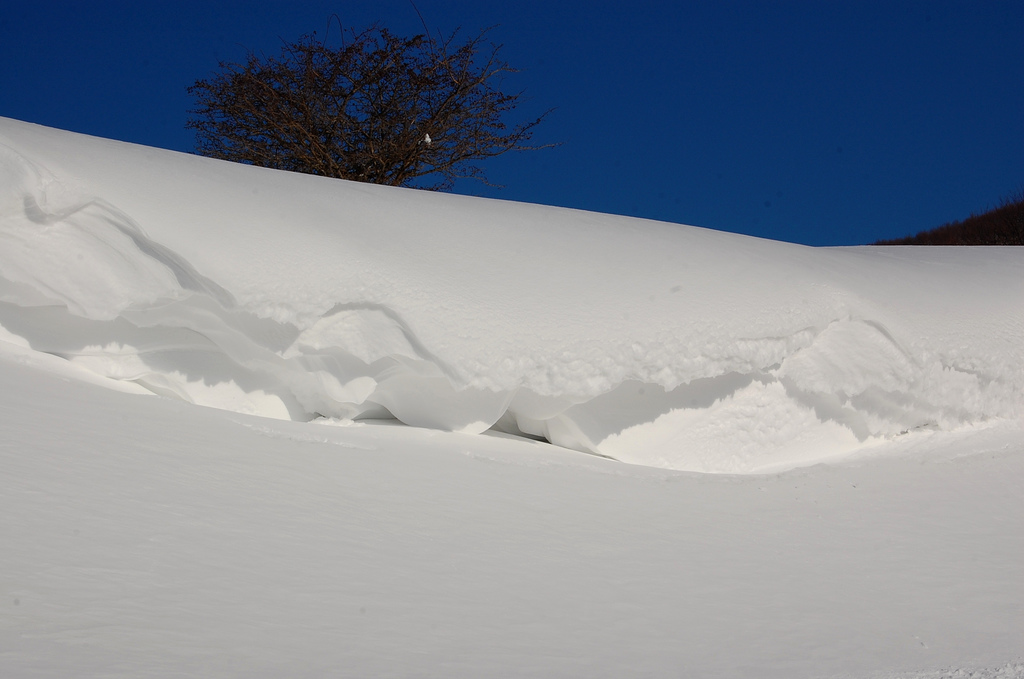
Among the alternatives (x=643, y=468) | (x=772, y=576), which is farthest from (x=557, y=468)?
(x=772, y=576)

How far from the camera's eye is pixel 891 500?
2.13m

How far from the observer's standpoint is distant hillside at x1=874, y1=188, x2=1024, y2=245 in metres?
9.59

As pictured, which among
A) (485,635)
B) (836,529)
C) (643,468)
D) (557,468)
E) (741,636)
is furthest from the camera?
(643,468)

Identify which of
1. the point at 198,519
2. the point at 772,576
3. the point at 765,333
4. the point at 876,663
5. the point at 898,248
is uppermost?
the point at 898,248

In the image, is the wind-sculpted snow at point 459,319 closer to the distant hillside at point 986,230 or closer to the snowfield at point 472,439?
the snowfield at point 472,439

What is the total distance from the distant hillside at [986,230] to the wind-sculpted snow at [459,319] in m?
8.18

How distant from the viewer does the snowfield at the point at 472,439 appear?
1.18m

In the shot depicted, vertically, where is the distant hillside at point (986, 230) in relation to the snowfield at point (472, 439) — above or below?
above

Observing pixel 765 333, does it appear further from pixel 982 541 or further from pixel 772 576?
pixel 772 576

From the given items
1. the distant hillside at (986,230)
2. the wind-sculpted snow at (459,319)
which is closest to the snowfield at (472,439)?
the wind-sculpted snow at (459,319)

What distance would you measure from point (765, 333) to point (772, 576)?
38.3 inches

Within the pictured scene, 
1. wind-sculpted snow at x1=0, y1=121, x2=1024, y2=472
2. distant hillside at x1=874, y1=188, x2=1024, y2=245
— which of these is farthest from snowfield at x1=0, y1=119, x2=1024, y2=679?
distant hillside at x1=874, y1=188, x2=1024, y2=245

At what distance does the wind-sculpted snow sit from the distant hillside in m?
8.18

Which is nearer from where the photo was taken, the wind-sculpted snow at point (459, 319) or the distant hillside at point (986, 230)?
the wind-sculpted snow at point (459, 319)
